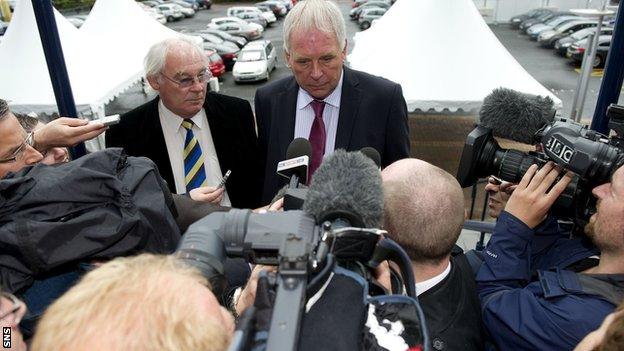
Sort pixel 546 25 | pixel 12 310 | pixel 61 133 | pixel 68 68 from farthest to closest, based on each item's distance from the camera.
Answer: pixel 546 25 → pixel 68 68 → pixel 61 133 → pixel 12 310

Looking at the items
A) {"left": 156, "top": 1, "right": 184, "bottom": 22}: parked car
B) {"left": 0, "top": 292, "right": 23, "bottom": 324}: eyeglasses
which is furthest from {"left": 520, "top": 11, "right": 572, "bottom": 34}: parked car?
{"left": 0, "top": 292, "right": 23, "bottom": 324}: eyeglasses

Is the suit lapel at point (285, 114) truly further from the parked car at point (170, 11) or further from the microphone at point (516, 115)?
the parked car at point (170, 11)

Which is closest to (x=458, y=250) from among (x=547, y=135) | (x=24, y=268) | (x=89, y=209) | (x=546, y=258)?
(x=546, y=258)

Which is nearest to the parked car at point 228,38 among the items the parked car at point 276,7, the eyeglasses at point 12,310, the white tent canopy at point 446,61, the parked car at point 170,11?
the parked car at point 276,7

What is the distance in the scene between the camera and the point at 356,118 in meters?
2.54

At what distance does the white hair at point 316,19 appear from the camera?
224 cm

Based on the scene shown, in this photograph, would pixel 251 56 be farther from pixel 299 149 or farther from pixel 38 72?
pixel 299 149

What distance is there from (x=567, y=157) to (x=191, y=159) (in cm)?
201

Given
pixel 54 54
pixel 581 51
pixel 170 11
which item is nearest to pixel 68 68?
pixel 54 54

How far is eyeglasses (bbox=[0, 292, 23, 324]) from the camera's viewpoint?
105cm

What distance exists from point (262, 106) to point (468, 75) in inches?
192

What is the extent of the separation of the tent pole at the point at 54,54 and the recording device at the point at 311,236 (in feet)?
7.03

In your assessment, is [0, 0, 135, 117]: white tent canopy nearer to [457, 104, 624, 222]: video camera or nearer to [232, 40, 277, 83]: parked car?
[457, 104, 624, 222]: video camera

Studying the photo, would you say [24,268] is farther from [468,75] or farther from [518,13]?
[518,13]
